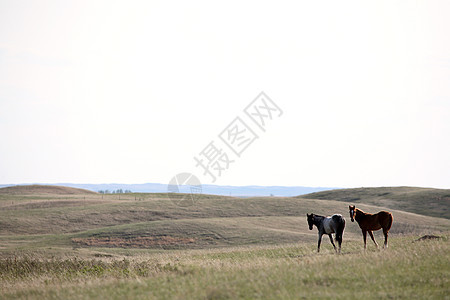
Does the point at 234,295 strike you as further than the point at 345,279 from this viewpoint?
No

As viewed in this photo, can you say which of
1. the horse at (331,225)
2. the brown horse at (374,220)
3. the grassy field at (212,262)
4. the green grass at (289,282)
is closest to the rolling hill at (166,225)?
the grassy field at (212,262)

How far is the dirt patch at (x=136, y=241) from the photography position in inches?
1603

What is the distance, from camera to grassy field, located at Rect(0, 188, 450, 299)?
42.4ft

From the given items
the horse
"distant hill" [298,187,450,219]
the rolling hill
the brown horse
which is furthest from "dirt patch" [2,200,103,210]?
the brown horse

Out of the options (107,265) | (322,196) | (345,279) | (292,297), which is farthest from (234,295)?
A: (322,196)

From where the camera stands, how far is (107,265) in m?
22.3

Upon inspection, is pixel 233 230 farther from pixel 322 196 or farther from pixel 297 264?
pixel 322 196

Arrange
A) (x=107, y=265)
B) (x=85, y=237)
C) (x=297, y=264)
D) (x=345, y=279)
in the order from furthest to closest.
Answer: (x=85, y=237) → (x=107, y=265) → (x=297, y=264) → (x=345, y=279)

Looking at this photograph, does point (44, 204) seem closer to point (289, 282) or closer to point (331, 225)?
point (331, 225)

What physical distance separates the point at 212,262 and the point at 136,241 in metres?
22.7

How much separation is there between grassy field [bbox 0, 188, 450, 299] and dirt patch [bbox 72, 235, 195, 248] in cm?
9

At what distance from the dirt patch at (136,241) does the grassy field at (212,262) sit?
3.5 inches

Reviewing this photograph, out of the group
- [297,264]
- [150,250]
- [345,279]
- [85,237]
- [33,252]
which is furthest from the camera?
[85,237]

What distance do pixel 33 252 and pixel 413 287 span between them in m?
26.9
